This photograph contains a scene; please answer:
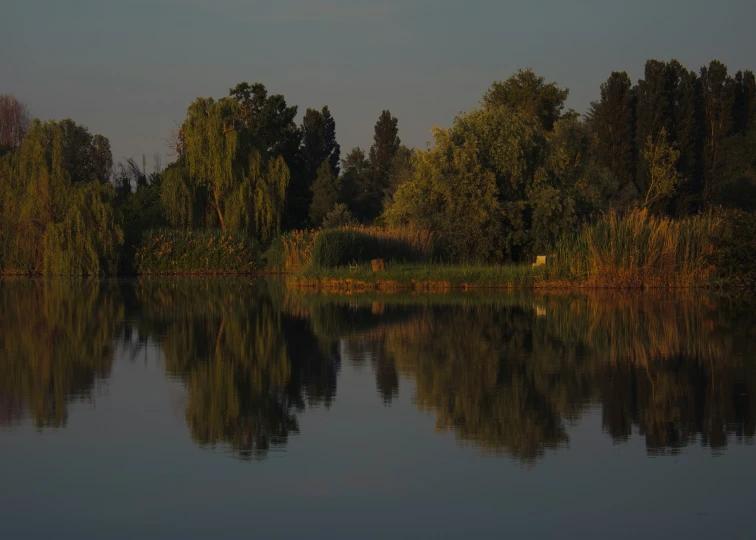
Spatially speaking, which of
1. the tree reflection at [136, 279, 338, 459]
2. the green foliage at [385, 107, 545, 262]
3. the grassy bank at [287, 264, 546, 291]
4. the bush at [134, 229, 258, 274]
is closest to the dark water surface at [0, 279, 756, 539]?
the tree reflection at [136, 279, 338, 459]

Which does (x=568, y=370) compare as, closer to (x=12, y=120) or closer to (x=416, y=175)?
(x=416, y=175)

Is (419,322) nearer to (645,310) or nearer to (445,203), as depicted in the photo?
(645,310)

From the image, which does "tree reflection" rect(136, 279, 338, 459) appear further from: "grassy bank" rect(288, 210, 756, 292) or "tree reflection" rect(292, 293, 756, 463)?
"grassy bank" rect(288, 210, 756, 292)

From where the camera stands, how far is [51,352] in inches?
612

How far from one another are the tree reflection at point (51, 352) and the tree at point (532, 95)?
44.2m

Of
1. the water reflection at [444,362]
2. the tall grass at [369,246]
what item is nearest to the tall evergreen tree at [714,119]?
the tall grass at [369,246]

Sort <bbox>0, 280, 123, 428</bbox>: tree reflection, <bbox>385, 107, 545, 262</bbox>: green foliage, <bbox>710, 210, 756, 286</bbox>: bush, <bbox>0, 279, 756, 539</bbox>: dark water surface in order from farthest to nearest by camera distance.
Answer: <bbox>385, 107, 545, 262</bbox>: green foliage, <bbox>710, 210, 756, 286</bbox>: bush, <bbox>0, 280, 123, 428</bbox>: tree reflection, <bbox>0, 279, 756, 539</bbox>: dark water surface

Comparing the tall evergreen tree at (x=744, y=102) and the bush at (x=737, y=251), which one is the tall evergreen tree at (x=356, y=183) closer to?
the tall evergreen tree at (x=744, y=102)

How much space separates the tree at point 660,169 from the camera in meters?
68.8

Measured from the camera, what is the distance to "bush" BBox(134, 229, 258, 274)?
157ft

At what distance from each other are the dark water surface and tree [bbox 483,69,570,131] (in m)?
51.1

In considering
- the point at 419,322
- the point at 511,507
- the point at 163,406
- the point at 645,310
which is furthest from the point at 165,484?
the point at 645,310

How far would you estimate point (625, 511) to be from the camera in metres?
6.98

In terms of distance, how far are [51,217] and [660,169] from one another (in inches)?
1602
